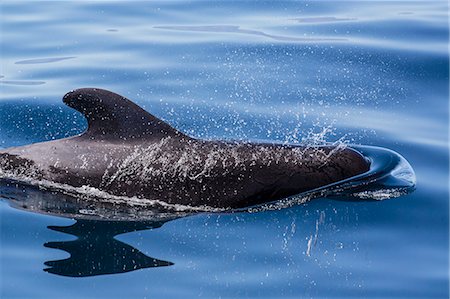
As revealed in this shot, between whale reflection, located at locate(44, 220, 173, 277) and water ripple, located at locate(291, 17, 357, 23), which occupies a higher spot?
water ripple, located at locate(291, 17, 357, 23)

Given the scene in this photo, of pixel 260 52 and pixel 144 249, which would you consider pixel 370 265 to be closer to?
pixel 144 249

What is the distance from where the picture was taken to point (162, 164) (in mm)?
8258

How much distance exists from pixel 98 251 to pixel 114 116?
4.32 feet

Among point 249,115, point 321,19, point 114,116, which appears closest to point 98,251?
point 114,116

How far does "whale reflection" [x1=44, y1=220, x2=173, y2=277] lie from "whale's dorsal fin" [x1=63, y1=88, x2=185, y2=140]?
808 millimetres

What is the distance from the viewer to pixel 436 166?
9391 millimetres

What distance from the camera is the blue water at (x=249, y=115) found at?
709cm

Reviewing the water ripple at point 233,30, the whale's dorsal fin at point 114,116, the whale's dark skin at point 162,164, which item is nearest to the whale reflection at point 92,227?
the whale's dark skin at point 162,164

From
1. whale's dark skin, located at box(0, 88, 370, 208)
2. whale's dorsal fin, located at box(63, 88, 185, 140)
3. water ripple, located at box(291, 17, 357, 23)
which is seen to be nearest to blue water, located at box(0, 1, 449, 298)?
water ripple, located at box(291, 17, 357, 23)

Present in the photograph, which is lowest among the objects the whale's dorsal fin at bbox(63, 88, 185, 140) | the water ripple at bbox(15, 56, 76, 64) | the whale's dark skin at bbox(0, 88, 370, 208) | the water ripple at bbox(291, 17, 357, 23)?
the whale's dark skin at bbox(0, 88, 370, 208)

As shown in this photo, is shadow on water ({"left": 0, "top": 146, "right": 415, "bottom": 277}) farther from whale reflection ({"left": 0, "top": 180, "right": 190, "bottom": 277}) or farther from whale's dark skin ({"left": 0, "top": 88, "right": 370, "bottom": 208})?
whale's dark skin ({"left": 0, "top": 88, "right": 370, "bottom": 208})

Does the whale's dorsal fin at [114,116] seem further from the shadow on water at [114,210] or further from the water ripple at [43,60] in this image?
the water ripple at [43,60]

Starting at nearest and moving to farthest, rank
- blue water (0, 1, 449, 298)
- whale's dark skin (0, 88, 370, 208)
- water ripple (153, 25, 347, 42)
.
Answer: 1. blue water (0, 1, 449, 298)
2. whale's dark skin (0, 88, 370, 208)
3. water ripple (153, 25, 347, 42)

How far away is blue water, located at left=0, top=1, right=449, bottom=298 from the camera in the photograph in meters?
7.09
